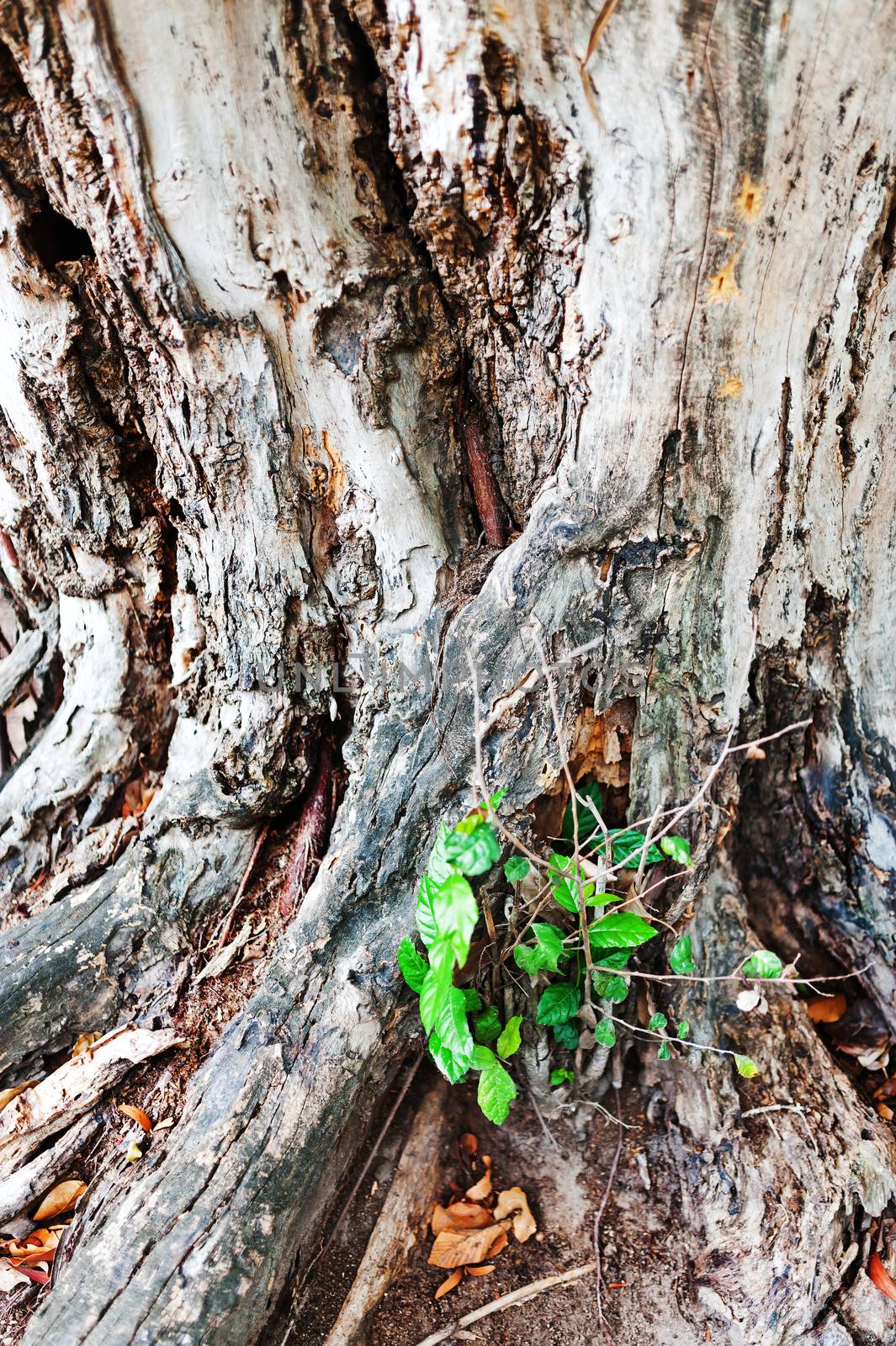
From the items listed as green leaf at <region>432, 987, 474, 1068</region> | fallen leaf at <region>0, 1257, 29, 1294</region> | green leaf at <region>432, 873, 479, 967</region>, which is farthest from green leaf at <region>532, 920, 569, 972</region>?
fallen leaf at <region>0, 1257, 29, 1294</region>

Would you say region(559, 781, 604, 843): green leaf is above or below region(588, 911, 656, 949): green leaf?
above

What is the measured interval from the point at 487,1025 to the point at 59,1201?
114 centimetres

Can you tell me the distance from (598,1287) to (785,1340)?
0.42 metres

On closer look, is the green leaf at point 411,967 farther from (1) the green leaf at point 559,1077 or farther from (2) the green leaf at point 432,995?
(1) the green leaf at point 559,1077

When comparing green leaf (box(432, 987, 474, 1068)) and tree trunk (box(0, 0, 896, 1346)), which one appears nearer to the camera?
tree trunk (box(0, 0, 896, 1346))

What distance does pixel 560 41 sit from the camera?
59.5 inches

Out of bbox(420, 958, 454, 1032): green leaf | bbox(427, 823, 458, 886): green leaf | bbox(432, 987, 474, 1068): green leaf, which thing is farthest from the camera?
bbox(432, 987, 474, 1068): green leaf

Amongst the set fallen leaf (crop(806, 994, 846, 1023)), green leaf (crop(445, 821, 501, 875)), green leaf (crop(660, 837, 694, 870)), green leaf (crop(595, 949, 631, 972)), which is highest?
green leaf (crop(445, 821, 501, 875))

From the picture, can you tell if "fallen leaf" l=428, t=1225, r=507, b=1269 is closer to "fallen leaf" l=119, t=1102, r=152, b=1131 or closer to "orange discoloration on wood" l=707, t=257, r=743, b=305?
"fallen leaf" l=119, t=1102, r=152, b=1131

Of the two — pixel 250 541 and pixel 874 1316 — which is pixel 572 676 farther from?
pixel 874 1316

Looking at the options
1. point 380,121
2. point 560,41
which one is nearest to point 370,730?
point 380,121

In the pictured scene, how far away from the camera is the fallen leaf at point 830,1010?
2.46 metres

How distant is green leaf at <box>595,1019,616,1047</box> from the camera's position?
2.06 meters

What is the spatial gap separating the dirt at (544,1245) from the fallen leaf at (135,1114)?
1.77ft
